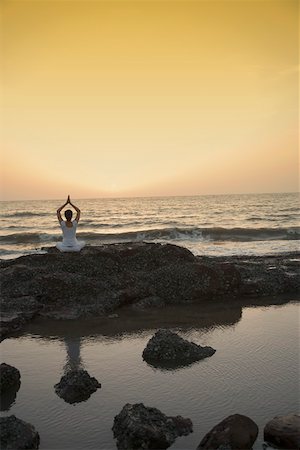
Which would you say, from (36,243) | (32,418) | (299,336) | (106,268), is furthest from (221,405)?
(36,243)

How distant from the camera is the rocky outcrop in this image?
11.6 metres

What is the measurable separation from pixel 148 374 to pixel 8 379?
7.07ft

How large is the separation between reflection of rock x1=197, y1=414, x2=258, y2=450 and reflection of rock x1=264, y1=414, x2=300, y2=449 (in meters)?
0.17

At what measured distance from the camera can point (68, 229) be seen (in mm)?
12844

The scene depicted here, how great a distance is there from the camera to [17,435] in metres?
4.96

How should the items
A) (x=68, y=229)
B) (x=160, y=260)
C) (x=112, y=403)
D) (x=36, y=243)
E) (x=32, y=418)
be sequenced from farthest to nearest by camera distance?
(x=36, y=243) < (x=160, y=260) < (x=68, y=229) < (x=112, y=403) < (x=32, y=418)

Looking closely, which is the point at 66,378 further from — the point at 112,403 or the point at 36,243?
the point at 36,243

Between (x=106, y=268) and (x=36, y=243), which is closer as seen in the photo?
(x=106, y=268)

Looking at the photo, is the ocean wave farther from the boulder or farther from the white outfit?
the boulder

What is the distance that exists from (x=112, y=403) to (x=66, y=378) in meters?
0.85

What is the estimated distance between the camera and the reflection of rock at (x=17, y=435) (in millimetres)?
4887

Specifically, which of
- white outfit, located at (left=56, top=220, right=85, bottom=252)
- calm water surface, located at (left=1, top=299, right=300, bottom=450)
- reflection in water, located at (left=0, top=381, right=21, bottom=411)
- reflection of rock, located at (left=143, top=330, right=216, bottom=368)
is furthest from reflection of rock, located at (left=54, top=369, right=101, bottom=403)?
white outfit, located at (left=56, top=220, right=85, bottom=252)

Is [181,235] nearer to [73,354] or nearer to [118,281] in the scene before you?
[118,281]

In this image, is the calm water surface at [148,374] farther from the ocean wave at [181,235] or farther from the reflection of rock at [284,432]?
the ocean wave at [181,235]
